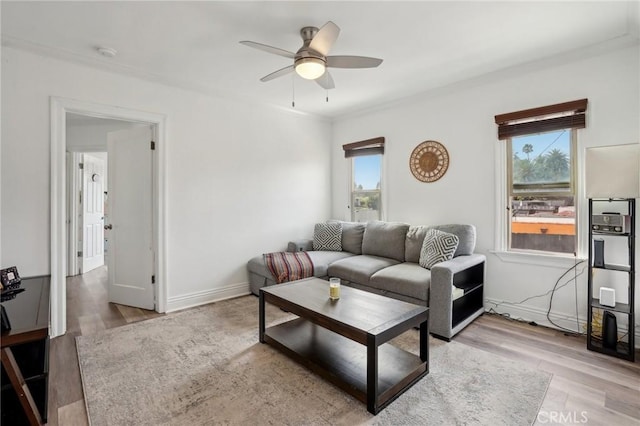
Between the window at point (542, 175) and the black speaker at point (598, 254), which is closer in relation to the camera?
the black speaker at point (598, 254)

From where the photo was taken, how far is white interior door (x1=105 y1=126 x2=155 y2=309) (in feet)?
11.6

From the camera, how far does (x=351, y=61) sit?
2.37 m

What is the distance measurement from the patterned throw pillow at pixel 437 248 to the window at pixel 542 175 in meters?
0.75

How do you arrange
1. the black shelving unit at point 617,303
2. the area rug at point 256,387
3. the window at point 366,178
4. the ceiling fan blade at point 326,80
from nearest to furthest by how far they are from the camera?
the area rug at point 256,387
the black shelving unit at point 617,303
the ceiling fan blade at point 326,80
the window at point 366,178

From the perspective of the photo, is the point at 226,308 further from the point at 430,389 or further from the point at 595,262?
the point at 595,262

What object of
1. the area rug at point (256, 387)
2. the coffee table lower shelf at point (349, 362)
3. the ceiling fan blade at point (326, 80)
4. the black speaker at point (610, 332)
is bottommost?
the area rug at point (256, 387)

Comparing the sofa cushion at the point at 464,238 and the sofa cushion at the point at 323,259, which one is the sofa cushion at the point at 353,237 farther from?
the sofa cushion at the point at 464,238

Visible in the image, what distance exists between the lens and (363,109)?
463cm

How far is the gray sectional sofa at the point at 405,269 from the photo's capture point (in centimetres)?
277

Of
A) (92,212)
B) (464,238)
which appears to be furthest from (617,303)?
(92,212)

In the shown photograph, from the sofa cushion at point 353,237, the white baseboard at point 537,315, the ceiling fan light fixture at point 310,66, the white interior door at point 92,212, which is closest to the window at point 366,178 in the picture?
the sofa cushion at point 353,237

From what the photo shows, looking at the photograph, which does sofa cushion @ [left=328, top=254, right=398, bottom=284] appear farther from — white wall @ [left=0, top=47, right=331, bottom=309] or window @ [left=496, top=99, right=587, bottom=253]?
window @ [left=496, top=99, right=587, bottom=253]

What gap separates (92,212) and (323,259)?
15.0 ft

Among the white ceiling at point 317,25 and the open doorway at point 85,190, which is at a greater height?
the white ceiling at point 317,25
